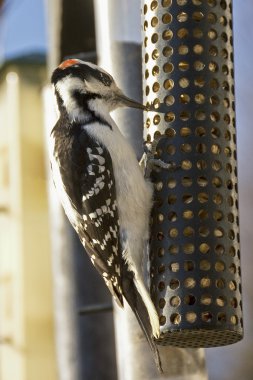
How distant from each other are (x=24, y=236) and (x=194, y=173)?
7.66 m

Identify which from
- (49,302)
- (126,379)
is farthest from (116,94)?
(49,302)

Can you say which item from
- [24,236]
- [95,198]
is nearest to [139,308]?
[95,198]

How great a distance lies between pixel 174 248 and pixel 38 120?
840 cm

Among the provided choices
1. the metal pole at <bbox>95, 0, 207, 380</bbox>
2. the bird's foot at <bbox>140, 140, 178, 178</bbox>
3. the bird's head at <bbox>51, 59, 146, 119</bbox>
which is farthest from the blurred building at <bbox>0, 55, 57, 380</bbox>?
the bird's foot at <bbox>140, 140, 178, 178</bbox>

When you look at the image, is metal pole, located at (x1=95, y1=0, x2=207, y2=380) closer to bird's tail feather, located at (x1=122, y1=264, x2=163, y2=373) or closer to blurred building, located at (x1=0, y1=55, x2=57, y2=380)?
bird's tail feather, located at (x1=122, y1=264, x2=163, y2=373)

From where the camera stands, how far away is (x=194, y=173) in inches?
183

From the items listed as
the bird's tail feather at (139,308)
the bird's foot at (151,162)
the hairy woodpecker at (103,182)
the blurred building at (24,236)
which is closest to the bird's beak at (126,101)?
the hairy woodpecker at (103,182)

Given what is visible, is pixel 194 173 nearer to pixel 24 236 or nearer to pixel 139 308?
pixel 139 308

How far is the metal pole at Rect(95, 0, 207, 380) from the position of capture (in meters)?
5.01

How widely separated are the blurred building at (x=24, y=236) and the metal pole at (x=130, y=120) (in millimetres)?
6447

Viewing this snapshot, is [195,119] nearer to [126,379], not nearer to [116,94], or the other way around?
[116,94]

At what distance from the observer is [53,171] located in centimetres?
500

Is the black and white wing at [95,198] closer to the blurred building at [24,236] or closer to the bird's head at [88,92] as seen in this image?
the bird's head at [88,92]

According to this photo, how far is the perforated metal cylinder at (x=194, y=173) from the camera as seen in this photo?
4.52 metres
